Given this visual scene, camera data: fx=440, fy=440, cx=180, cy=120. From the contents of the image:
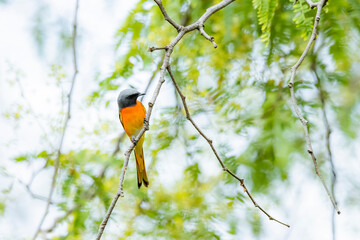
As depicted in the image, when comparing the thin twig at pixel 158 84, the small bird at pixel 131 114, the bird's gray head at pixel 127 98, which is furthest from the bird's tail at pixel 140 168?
the thin twig at pixel 158 84

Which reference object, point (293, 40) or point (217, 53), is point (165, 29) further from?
point (293, 40)

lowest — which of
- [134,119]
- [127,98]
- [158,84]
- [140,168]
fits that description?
[158,84]

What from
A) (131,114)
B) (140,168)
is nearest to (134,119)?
(131,114)

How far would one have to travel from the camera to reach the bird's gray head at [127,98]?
13.4ft

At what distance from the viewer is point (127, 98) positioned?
4254 mm

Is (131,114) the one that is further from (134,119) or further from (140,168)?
(140,168)

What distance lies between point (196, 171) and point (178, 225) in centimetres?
45

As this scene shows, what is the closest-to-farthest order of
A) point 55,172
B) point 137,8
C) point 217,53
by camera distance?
1. point 55,172
2. point 137,8
3. point 217,53

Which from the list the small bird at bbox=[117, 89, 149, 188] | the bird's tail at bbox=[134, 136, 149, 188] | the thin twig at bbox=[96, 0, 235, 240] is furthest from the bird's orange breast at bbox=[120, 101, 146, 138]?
the thin twig at bbox=[96, 0, 235, 240]

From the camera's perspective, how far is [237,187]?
10.3 feet

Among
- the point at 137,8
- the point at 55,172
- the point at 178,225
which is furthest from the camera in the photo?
the point at 137,8

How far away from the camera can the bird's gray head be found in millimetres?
4089

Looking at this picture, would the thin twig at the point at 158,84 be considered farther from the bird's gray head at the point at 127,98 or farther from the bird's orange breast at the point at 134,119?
the bird's orange breast at the point at 134,119

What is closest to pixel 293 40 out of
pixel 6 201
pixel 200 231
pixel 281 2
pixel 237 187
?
pixel 281 2
